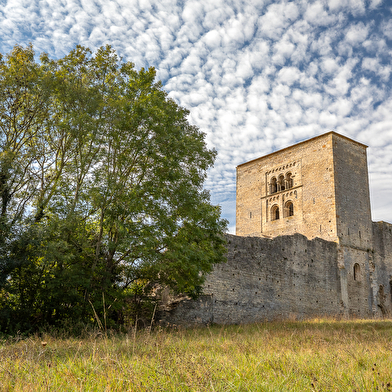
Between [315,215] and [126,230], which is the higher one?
[315,215]

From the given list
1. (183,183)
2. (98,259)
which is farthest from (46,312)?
(183,183)

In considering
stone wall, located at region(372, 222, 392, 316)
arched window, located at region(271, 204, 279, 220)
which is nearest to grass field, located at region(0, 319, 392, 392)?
stone wall, located at region(372, 222, 392, 316)

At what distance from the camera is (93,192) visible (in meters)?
10.3

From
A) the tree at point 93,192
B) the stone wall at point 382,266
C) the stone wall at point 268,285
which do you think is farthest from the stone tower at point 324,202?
the tree at point 93,192

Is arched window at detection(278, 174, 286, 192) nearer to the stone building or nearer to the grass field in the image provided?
the stone building

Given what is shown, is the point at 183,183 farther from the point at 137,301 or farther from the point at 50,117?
the point at 50,117

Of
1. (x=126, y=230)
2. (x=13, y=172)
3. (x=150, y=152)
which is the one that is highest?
(x=150, y=152)

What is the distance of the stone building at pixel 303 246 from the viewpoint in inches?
624

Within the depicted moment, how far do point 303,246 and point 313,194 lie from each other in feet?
20.3

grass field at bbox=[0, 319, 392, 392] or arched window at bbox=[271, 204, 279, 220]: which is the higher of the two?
arched window at bbox=[271, 204, 279, 220]

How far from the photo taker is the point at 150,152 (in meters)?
10.9

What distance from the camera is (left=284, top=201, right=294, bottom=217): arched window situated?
26900mm

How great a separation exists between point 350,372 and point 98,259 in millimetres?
7757

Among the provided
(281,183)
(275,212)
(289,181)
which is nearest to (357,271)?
(275,212)
